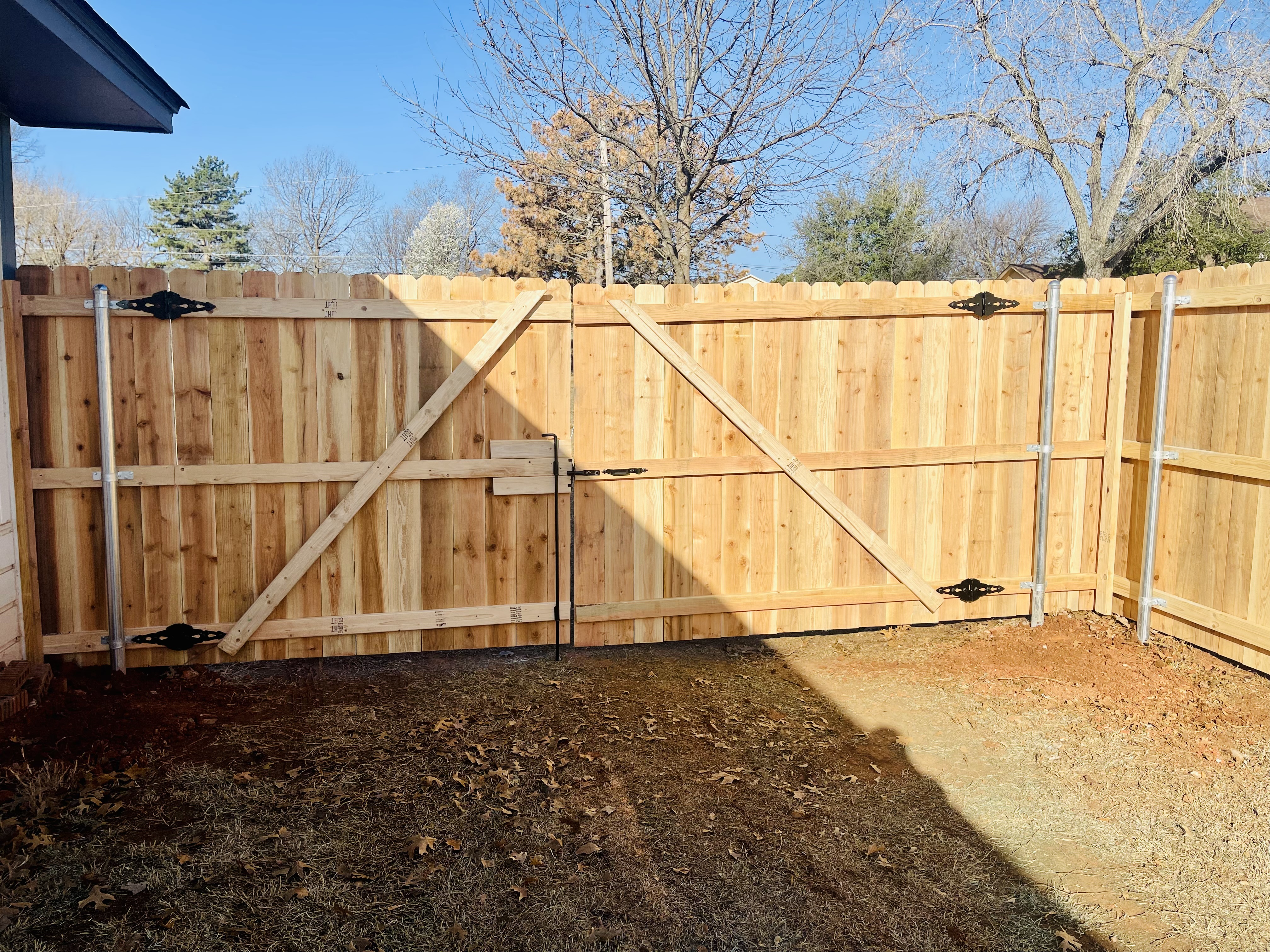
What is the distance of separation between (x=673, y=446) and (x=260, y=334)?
250 centimetres

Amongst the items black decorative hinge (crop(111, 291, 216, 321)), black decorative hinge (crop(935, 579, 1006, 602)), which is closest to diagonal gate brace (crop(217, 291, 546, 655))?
black decorative hinge (crop(111, 291, 216, 321))

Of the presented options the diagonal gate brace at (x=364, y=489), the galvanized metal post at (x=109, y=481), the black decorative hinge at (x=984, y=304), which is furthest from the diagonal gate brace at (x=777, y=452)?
the galvanized metal post at (x=109, y=481)

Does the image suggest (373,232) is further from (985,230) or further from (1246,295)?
(1246,295)

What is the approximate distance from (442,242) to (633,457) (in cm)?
3035

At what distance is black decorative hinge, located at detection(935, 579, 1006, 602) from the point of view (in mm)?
6023

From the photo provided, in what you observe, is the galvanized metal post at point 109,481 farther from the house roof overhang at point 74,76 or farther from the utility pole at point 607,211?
the utility pole at point 607,211

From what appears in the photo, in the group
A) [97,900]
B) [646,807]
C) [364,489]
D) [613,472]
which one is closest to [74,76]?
[364,489]

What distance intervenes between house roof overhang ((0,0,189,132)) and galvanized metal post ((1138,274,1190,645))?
6025mm

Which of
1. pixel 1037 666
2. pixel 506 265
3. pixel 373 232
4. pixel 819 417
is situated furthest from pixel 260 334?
pixel 373 232

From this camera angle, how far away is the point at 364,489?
203 inches

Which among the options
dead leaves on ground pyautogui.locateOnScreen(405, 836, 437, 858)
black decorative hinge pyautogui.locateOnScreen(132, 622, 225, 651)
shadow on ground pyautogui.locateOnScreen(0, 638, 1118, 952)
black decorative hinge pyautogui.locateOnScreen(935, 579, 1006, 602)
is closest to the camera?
shadow on ground pyautogui.locateOnScreen(0, 638, 1118, 952)

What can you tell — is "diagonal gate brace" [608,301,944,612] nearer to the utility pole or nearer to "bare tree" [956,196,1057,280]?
the utility pole

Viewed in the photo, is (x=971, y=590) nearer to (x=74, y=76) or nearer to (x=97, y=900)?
(x=97, y=900)

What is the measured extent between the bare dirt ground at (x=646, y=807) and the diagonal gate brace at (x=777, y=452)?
0.64 meters
